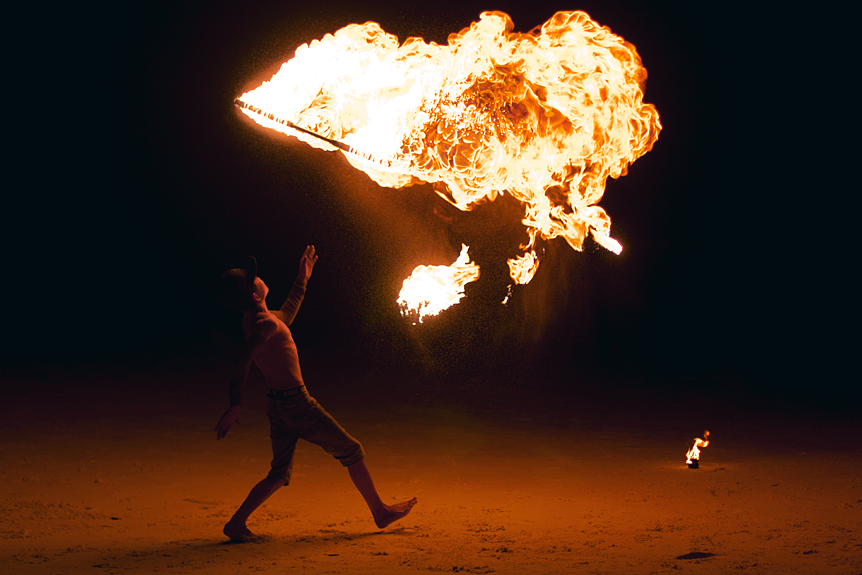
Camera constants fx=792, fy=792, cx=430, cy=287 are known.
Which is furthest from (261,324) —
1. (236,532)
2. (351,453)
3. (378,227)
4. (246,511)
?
(378,227)

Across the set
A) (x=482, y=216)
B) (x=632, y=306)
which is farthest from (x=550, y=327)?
(x=482, y=216)

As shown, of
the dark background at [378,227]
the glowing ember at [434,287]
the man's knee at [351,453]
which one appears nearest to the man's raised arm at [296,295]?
the glowing ember at [434,287]

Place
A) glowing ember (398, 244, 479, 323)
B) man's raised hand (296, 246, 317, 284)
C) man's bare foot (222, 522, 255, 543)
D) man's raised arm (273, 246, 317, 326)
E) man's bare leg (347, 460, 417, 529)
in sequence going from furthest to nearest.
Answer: glowing ember (398, 244, 479, 323), man's raised hand (296, 246, 317, 284), man's raised arm (273, 246, 317, 326), man's bare leg (347, 460, 417, 529), man's bare foot (222, 522, 255, 543)

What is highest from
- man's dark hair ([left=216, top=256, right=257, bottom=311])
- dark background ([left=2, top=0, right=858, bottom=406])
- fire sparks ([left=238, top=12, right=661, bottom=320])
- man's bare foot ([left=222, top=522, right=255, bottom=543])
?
dark background ([left=2, top=0, right=858, bottom=406])

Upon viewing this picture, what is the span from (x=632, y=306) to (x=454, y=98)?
667 inches

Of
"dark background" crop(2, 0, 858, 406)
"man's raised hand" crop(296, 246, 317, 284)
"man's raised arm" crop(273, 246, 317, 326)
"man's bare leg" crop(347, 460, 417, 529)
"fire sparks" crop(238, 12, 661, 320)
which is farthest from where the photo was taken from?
"dark background" crop(2, 0, 858, 406)

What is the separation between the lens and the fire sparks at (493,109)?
698cm

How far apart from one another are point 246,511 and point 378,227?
69.7 feet

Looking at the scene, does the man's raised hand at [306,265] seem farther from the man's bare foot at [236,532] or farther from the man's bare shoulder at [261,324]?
the man's bare foot at [236,532]

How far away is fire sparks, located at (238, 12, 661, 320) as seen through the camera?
275 inches

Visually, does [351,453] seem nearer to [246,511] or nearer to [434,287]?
[246,511]

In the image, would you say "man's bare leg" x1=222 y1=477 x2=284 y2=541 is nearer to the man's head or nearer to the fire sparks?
the man's head

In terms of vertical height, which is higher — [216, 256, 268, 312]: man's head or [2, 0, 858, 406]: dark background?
[2, 0, 858, 406]: dark background

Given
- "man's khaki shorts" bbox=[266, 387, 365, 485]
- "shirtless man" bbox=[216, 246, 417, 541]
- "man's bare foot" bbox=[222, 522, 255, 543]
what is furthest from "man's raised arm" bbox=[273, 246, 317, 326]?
"man's bare foot" bbox=[222, 522, 255, 543]
